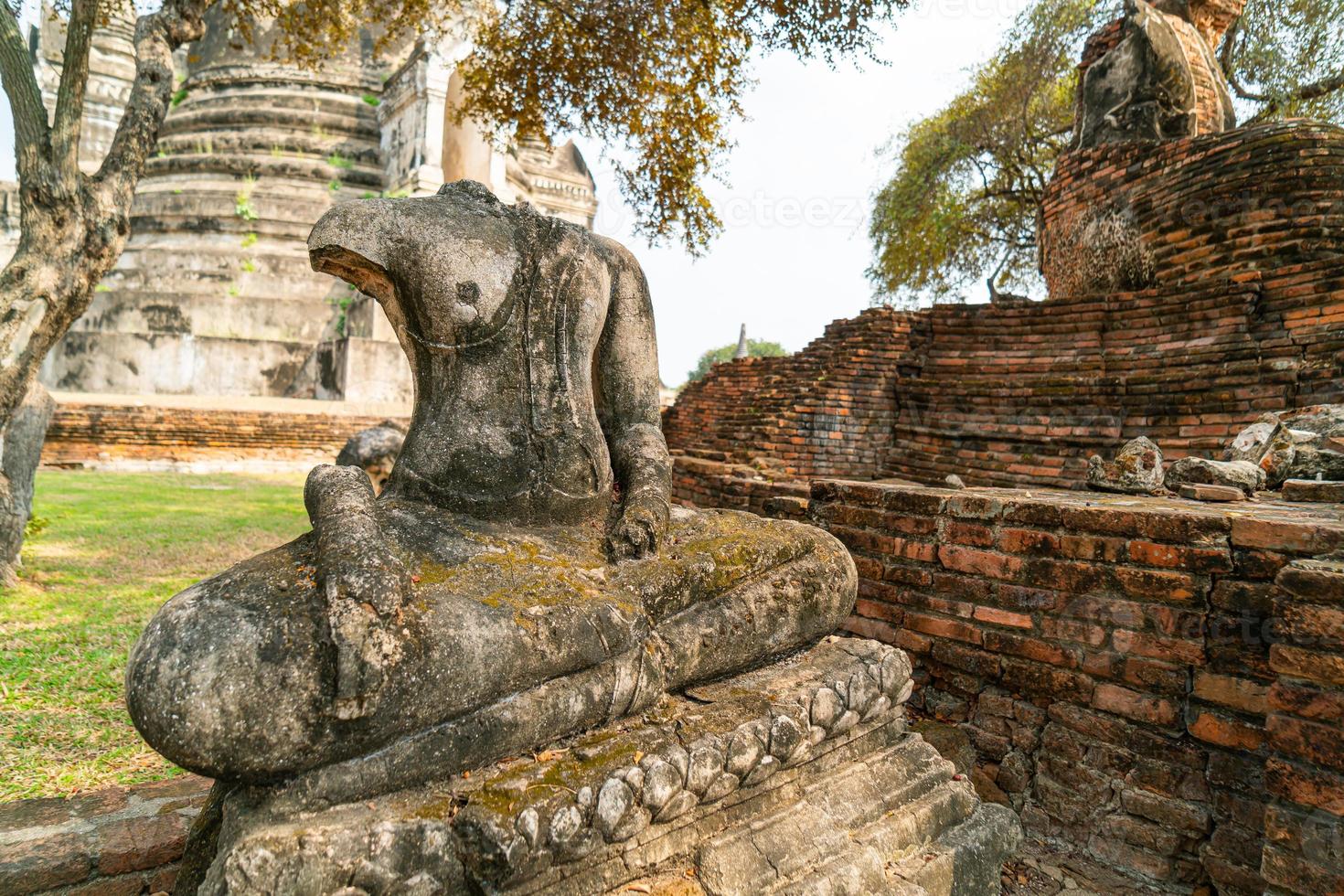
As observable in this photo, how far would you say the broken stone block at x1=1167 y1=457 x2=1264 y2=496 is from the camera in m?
3.18

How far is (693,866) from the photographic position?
1.54 m

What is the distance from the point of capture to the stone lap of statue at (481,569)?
126 centimetres

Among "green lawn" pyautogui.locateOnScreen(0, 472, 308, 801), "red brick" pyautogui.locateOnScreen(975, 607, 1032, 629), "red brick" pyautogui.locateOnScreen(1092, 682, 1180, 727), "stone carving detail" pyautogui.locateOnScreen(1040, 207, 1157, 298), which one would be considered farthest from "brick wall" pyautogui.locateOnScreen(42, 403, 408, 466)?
"red brick" pyautogui.locateOnScreen(1092, 682, 1180, 727)

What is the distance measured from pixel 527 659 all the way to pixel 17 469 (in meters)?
4.61

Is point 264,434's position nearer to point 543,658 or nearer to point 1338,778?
point 543,658

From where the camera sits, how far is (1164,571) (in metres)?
2.12

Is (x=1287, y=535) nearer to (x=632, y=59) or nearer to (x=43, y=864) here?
(x=43, y=864)

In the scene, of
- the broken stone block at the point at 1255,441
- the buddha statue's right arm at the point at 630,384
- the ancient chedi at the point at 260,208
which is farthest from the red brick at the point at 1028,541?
the ancient chedi at the point at 260,208

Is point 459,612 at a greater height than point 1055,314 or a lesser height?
lesser

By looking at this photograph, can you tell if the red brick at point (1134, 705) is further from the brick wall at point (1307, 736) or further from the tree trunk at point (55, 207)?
the tree trunk at point (55, 207)

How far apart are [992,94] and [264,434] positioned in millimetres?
13400

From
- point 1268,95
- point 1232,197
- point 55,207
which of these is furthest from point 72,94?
point 1268,95

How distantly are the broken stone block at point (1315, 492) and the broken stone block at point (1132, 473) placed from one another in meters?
0.44

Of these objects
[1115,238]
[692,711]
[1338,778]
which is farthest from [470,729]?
[1115,238]
